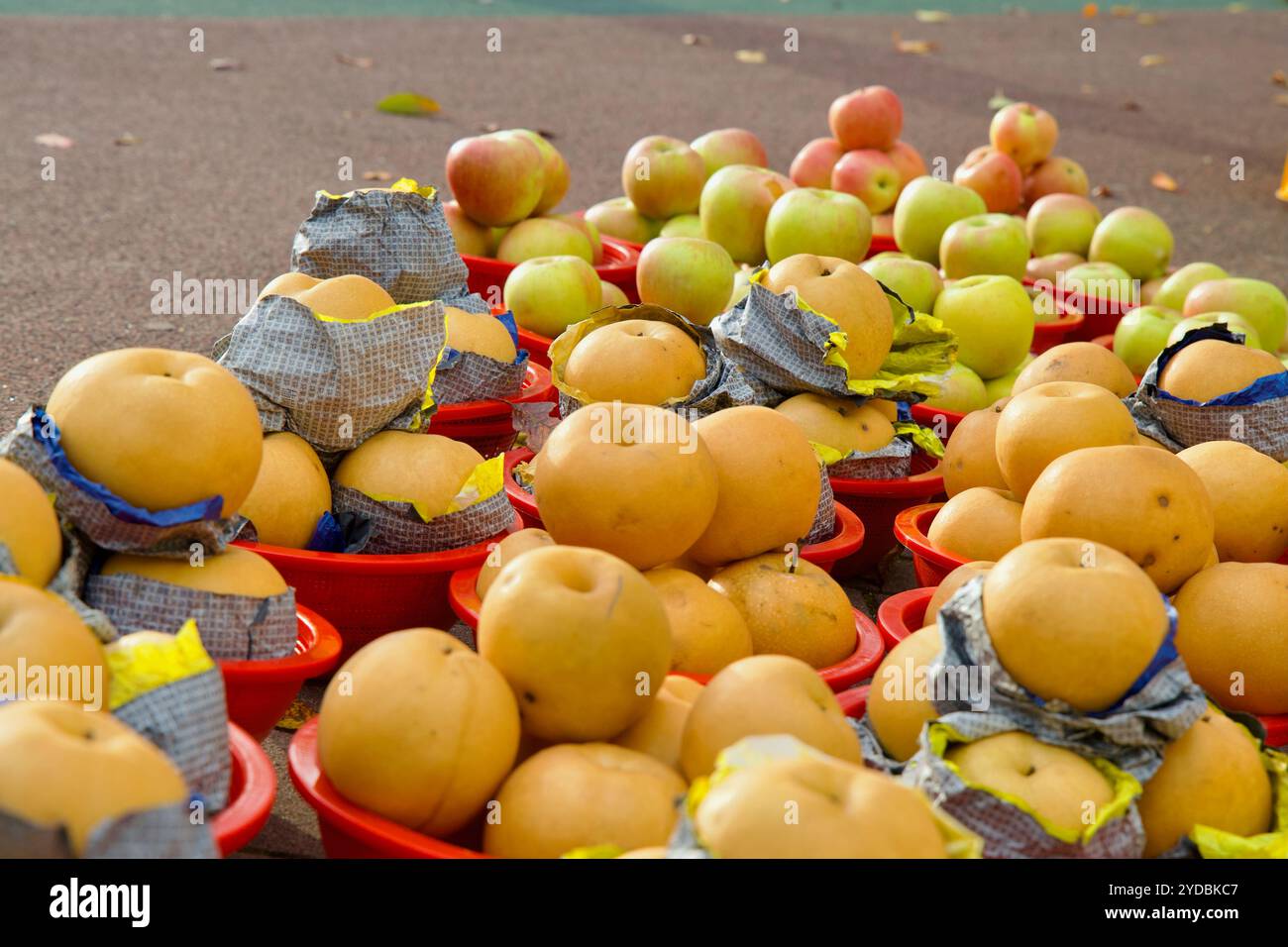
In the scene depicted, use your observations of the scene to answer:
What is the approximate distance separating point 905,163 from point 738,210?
1.01 meters

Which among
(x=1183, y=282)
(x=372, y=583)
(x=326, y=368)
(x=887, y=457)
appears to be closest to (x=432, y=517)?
(x=372, y=583)

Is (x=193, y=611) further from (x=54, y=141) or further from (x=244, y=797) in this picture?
(x=54, y=141)

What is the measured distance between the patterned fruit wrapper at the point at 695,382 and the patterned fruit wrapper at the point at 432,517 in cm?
33

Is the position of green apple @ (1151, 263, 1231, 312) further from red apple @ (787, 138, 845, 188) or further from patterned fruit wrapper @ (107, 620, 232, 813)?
patterned fruit wrapper @ (107, 620, 232, 813)

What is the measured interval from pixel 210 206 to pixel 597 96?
9.13 feet

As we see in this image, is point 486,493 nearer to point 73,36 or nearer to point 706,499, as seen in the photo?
point 706,499

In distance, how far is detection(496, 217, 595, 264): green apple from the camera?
12.0ft

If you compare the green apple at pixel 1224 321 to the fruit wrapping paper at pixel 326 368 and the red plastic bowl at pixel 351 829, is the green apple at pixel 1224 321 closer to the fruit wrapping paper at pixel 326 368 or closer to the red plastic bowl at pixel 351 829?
the fruit wrapping paper at pixel 326 368

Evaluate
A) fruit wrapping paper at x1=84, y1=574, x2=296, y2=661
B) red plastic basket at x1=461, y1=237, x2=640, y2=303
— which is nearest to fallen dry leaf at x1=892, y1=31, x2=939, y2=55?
red plastic basket at x1=461, y1=237, x2=640, y2=303

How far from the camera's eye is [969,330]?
331cm

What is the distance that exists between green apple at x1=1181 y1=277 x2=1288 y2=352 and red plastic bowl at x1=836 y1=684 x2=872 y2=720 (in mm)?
2208

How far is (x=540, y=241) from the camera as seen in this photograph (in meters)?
3.67

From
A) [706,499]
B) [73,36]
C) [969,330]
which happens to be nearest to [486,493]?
[706,499]

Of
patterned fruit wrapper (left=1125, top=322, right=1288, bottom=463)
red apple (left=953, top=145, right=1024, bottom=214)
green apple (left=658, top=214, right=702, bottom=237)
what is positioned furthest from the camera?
red apple (left=953, top=145, right=1024, bottom=214)
